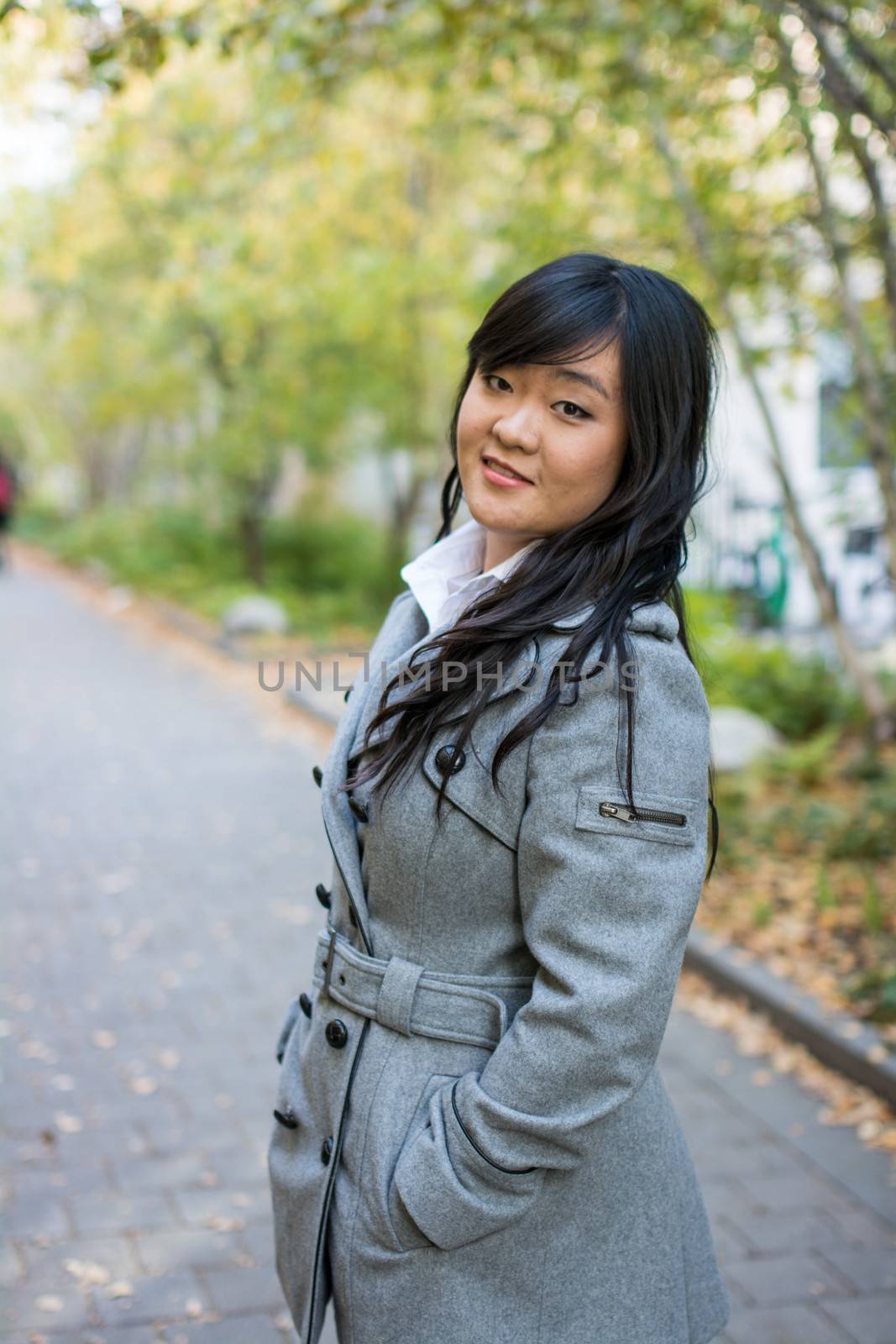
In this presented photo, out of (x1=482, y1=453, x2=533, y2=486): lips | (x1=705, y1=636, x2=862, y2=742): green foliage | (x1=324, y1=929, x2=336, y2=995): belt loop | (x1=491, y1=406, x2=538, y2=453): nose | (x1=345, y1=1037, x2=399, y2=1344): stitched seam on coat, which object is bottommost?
(x1=705, y1=636, x2=862, y2=742): green foliage

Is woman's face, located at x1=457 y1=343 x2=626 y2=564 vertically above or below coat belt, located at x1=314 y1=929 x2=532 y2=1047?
above

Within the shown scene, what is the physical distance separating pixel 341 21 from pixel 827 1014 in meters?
4.01

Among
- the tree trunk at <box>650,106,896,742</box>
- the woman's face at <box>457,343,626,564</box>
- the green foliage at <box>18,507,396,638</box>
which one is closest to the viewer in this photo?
the woman's face at <box>457,343,626,564</box>

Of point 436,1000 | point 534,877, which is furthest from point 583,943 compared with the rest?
point 436,1000

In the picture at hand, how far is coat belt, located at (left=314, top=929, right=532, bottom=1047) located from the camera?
172 cm

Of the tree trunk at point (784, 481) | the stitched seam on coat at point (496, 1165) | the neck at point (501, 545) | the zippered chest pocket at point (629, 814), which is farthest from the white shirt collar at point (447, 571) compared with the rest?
the tree trunk at point (784, 481)

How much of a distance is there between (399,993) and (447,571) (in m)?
0.66

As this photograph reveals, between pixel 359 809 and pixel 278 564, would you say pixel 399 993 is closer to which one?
pixel 359 809

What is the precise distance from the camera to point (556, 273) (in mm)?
1711

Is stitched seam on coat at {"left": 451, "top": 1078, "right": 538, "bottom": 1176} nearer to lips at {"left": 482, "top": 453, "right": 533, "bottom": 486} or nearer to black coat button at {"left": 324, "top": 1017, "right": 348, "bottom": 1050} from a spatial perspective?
black coat button at {"left": 324, "top": 1017, "right": 348, "bottom": 1050}

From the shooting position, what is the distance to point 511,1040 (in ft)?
5.27

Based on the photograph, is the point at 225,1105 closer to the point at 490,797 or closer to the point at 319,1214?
the point at 319,1214

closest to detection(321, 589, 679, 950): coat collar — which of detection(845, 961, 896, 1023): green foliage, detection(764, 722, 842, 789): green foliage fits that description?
detection(845, 961, 896, 1023): green foliage

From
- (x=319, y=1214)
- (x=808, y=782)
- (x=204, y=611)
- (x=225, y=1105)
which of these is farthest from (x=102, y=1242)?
(x=204, y=611)
